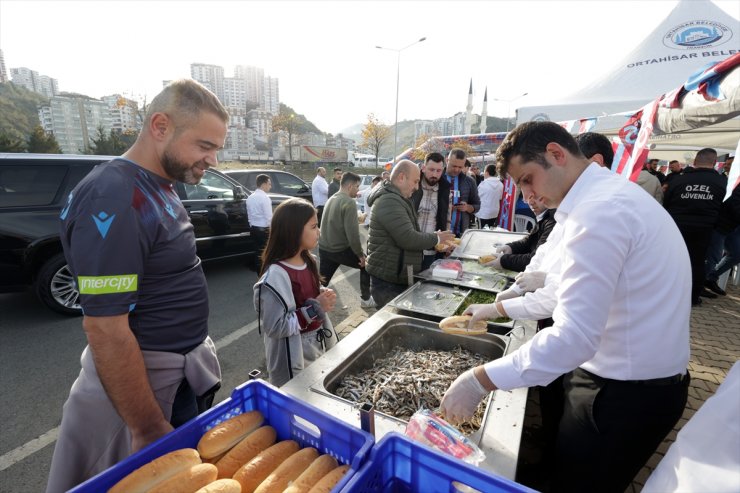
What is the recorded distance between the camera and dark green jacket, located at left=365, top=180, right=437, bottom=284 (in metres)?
3.40

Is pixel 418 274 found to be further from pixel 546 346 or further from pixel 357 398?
pixel 546 346

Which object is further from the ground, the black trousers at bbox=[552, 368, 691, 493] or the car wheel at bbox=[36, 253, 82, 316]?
the black trousers at bbox=[552, 368, 691, 493]

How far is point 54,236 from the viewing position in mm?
4398

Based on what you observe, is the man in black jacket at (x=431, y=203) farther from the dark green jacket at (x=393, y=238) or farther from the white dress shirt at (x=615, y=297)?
the white dress shirt at (x=615, y=297)

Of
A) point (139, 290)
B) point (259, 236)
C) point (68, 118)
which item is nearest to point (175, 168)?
point (139, 290)

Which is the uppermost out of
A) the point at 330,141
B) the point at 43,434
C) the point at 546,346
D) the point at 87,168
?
the point at 330,141

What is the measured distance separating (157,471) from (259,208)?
5.57m

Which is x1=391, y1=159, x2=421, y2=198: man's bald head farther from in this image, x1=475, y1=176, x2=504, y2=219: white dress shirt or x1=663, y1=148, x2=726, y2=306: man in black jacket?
x1=475, y1=176, x2=504, y2=219: white dress shirt

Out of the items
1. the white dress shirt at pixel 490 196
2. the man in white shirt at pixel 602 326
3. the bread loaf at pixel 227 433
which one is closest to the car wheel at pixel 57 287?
the bread loaf at pixel 227 433

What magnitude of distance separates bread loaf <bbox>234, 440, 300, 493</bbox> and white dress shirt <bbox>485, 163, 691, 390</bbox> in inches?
31.6

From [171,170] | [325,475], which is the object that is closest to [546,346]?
[325,475]

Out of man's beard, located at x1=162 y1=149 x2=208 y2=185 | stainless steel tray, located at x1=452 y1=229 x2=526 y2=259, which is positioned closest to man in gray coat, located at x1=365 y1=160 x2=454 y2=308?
stainless steel tray, located at x1=452 y1=229 x2=526 y2=259

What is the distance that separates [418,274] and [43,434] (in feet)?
10.9

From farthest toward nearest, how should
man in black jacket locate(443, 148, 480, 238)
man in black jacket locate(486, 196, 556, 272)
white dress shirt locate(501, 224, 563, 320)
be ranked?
1. man in black jacket locate(443, 148, 480, 238)
2. man in black jacket locate(486, 196, 556, 272)
3. white dress shirt locate(501, 224, 563, 320)
